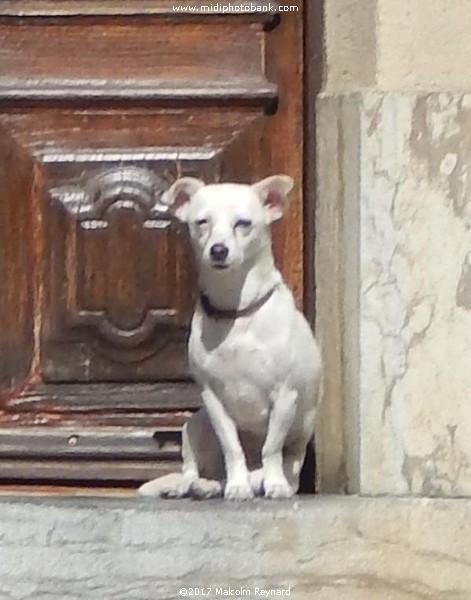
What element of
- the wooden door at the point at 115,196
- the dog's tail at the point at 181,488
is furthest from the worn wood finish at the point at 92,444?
the dog's tail at the point at 181,488

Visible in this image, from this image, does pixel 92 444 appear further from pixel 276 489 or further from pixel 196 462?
pixel 276 489

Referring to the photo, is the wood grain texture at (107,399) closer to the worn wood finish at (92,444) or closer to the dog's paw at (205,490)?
the worn wood finish at (92,444)

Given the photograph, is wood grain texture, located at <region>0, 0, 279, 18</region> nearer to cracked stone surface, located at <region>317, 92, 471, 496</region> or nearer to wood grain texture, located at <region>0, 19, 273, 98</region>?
wood grain texture, located at <region>0, 19, 273, 98</region>

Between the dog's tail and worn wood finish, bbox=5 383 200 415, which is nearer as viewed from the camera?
the dog's tail

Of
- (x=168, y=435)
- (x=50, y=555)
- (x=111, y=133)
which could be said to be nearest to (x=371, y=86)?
(x=111, y=133)

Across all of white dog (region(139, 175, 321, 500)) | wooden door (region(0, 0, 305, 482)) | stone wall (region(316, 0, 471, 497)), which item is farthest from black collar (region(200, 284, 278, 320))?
wooden door (region(0, 0, 305, 482))

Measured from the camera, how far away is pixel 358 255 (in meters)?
1.56

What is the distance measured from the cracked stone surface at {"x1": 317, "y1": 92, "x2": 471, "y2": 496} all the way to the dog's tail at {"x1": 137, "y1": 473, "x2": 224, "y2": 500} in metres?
0.15

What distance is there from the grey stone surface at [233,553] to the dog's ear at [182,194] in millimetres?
314

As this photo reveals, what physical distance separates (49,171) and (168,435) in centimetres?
35

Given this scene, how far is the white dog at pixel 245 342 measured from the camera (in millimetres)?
1498

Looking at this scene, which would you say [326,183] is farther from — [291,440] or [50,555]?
[50,555]

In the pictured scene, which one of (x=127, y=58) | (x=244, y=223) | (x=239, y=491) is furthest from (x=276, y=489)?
(x=127, y=58)

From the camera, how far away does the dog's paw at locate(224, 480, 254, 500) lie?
4.92ft
